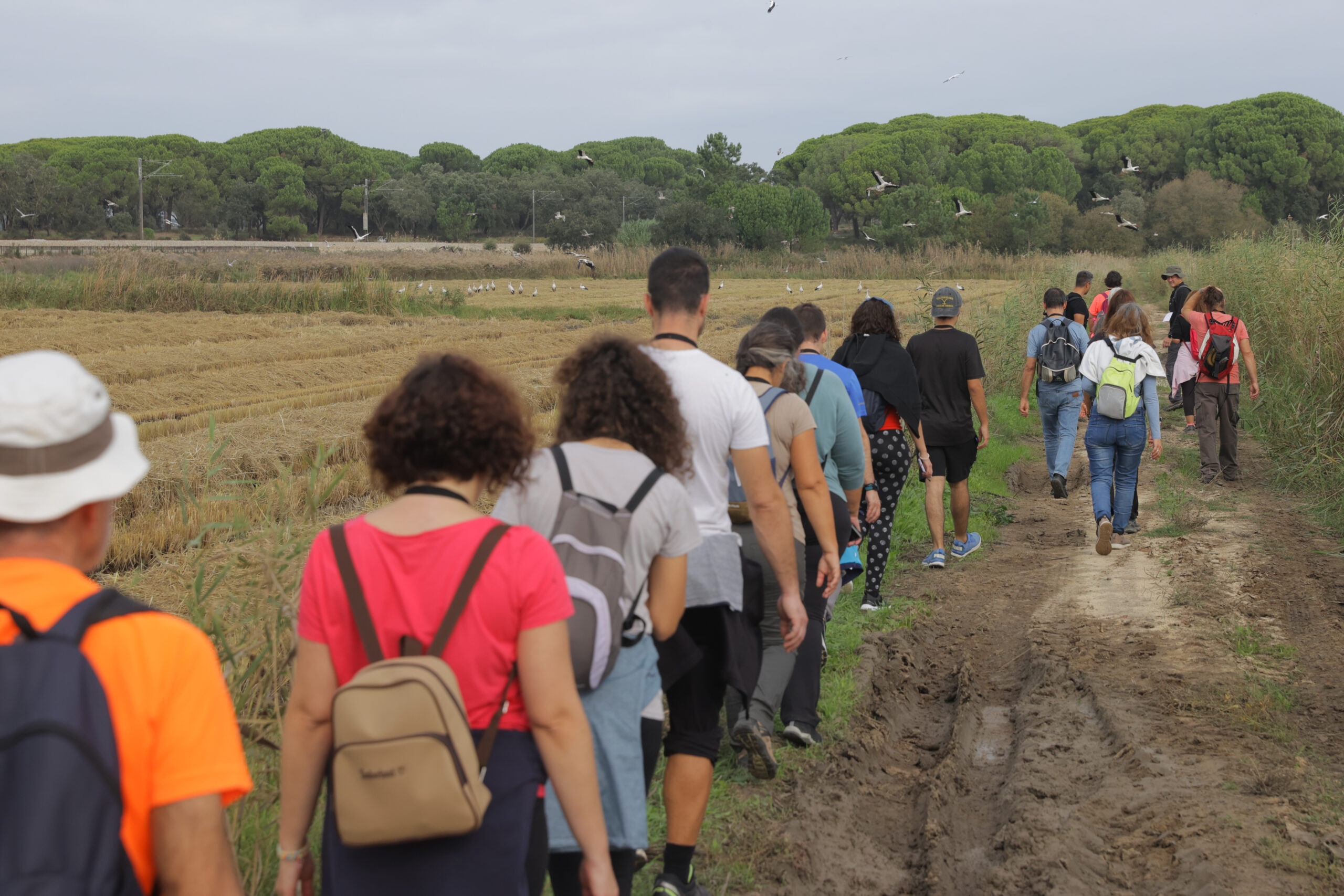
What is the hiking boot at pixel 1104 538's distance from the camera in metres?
7.65

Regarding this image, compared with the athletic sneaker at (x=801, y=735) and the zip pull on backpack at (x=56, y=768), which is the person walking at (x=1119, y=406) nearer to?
the athletic sneaker at (x=801, y=735)

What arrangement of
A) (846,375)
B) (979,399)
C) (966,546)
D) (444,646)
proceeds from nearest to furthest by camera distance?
1. (444,646)
2. (846,375)
3. (979,399)
4. (966,546)

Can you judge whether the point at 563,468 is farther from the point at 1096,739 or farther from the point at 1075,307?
the point at 1075,307

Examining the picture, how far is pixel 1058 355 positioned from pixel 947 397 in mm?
1669

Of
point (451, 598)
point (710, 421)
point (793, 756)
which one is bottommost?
point (793, 756)

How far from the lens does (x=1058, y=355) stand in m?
8.87

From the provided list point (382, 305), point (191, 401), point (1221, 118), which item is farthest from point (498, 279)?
point (1221, 118)

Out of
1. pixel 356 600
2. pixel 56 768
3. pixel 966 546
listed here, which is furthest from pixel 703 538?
pixel 966 546

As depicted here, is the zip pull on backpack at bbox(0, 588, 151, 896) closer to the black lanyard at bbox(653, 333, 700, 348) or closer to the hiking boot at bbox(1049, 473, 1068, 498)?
the black lanyard at bbox(653, 333, 700, 348)

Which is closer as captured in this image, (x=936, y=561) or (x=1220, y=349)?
(x=936, y=561)

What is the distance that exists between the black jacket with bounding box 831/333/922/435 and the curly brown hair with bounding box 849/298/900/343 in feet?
0.16

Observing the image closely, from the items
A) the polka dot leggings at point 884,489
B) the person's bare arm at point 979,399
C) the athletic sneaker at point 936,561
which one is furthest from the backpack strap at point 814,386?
the athletic sneaker at point 936,561

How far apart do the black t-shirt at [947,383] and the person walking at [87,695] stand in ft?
22.0

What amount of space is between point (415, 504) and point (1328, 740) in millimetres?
4540
